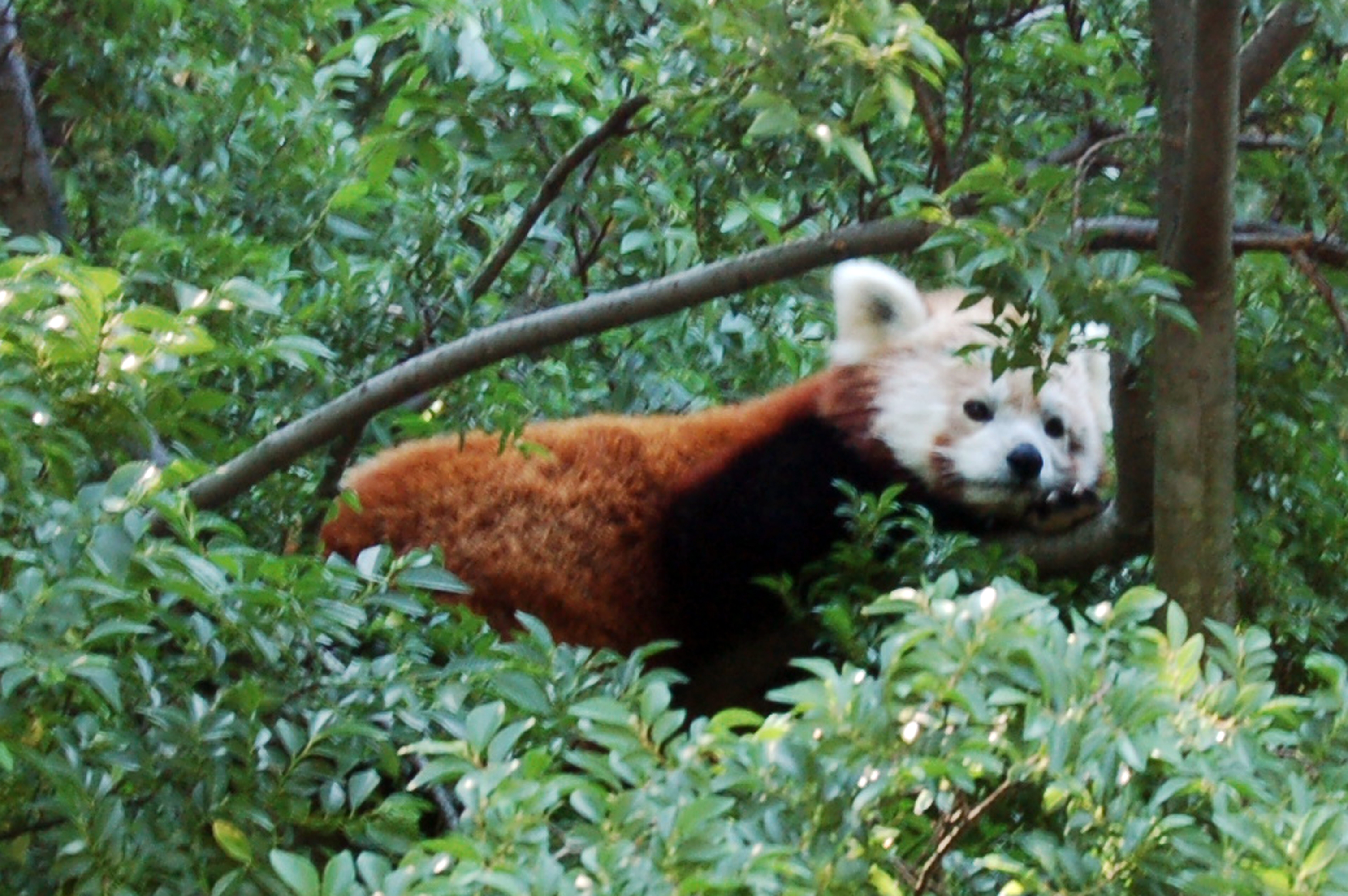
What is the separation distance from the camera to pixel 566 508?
11.4ft

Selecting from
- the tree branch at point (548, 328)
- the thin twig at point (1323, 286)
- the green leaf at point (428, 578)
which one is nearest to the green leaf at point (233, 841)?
the green leaf at point (428, 578)

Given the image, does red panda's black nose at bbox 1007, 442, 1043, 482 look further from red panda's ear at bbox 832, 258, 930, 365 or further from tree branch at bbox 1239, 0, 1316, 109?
tree branch at bbox 1239, 0, 1316, 109

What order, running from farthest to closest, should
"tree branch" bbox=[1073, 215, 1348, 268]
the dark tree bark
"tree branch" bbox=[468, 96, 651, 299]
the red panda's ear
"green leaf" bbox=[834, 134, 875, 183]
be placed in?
the red panda's ear < the dark tree bark < "tree branch" bbox=[468, 96, 651, 299] < "tree branch" bbox=[1073, 215, 1348, 268] < "green leaf" bbox=[834, 134, 875, 183]

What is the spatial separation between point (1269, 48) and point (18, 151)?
7.72ft

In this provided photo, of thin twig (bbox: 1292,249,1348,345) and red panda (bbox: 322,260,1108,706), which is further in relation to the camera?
red panda (bbox: 322,260,1108,706)

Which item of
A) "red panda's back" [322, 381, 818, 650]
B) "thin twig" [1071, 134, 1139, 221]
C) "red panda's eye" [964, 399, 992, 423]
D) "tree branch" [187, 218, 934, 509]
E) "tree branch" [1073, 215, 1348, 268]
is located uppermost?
"thin twig" [1071, 134, 1139, 221]

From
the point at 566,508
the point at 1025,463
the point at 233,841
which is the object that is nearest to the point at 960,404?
the point at 1025,463

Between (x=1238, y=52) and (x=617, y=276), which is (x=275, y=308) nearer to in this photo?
(x=1238, y=52)

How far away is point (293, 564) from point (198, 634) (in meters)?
0.18

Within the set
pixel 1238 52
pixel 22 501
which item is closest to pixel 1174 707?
pixel 1238 52

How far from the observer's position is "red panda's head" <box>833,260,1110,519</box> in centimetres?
349

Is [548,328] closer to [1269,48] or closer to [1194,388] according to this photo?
[1194,388]

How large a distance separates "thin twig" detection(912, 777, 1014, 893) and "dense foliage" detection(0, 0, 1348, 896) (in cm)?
1

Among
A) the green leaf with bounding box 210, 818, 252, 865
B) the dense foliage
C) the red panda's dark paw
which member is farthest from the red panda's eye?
the green leaf with bounding box 210, 818, 252, 865
